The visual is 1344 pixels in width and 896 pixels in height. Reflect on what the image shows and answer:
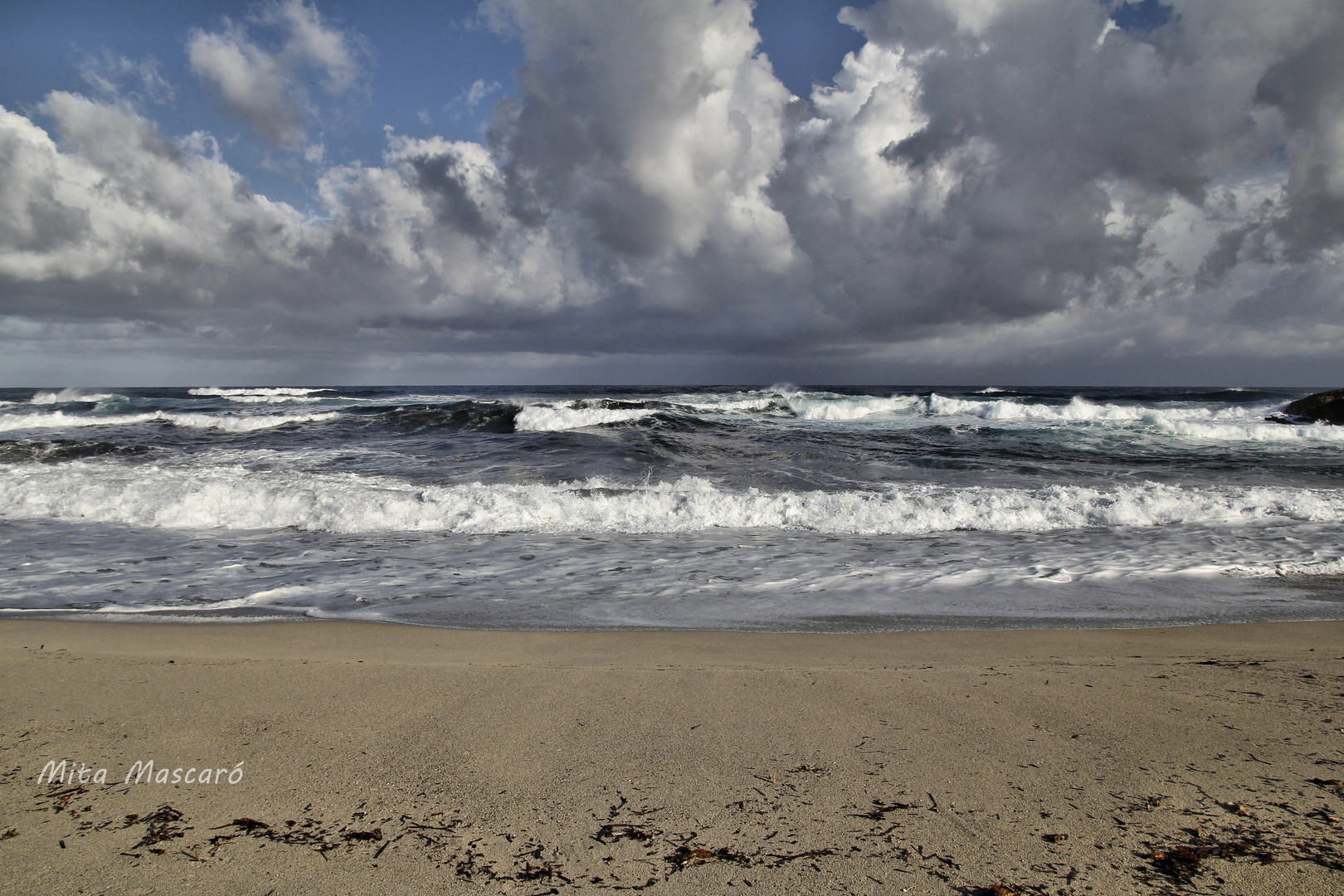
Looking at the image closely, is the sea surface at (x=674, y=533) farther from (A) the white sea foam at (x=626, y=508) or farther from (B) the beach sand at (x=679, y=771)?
(B) the beach sand at (x=679, y=771)

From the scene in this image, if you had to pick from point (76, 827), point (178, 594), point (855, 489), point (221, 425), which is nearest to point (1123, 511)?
point (855, 489)

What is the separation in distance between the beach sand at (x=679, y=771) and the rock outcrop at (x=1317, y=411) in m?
26.6

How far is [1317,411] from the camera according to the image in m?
22.3

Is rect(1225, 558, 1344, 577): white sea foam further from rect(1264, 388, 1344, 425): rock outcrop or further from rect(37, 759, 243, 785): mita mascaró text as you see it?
rect(1264, 388, 1344, 425): rock outcrop

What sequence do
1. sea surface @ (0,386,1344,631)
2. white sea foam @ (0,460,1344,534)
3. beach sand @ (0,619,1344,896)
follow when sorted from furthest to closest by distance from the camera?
white sea foam @ (0,460,1344,534), sea surface @ (0,386,1344,631), beach sand @ (0,619,1344,896)

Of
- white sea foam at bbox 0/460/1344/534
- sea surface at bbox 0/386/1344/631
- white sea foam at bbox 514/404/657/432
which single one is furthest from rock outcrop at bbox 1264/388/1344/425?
white sea foam at bbox 514/404/657/432

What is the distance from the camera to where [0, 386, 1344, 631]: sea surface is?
473cm

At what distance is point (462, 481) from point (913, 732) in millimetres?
9254

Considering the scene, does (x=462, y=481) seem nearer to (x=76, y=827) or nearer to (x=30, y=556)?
(x=30, y=556)

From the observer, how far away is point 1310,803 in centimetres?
197

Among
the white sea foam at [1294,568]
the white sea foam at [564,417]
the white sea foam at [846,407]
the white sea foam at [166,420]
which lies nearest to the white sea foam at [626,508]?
the white sea foam at [1294,568]

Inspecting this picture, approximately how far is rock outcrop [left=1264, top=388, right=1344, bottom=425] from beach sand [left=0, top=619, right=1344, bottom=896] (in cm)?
2664

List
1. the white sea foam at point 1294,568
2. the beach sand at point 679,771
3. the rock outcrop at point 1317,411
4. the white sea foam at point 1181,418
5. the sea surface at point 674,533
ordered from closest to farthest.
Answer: the beach sand at point 679,771
the sea surface at point 674,533
the white sea foam at point 1294,568
the white sea foam at point 1181,418
the rock outcrop at point 1317,411

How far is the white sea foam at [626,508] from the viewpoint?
7.67m
